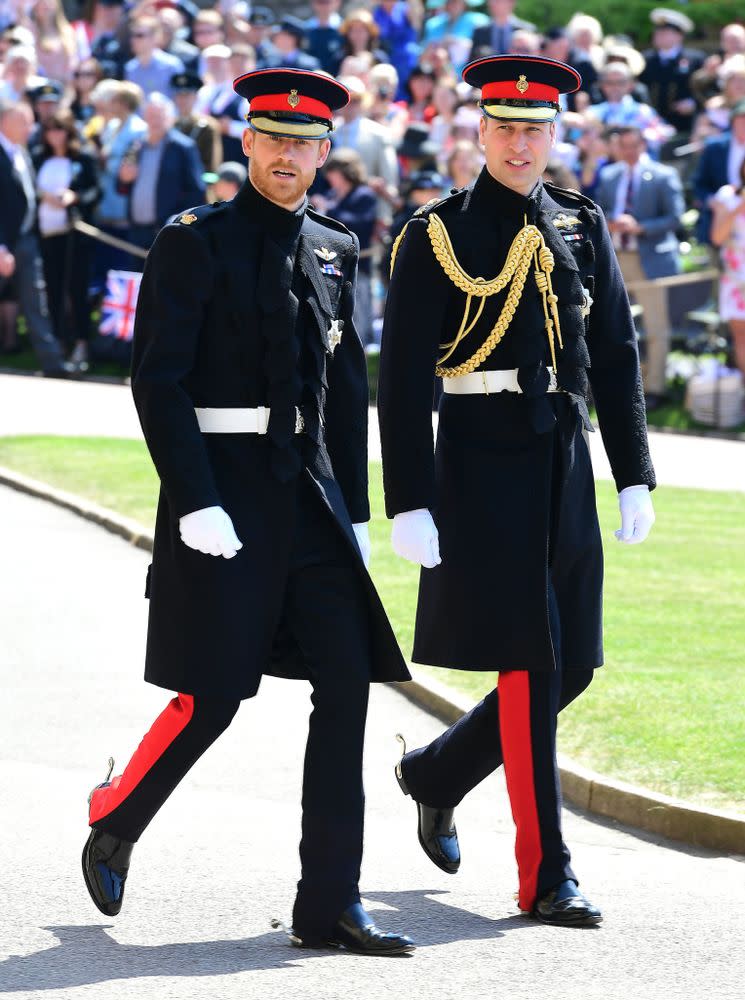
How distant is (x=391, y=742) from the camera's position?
24.5ft

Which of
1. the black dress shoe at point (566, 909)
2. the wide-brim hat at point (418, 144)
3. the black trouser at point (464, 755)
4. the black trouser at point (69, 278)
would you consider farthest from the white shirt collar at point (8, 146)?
the black dress shoe at point (566, 909)

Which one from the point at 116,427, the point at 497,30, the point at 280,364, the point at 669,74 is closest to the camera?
the point at 280,364

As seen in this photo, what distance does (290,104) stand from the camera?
17.1 ft

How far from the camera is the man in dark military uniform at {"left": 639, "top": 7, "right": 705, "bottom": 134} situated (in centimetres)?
2109

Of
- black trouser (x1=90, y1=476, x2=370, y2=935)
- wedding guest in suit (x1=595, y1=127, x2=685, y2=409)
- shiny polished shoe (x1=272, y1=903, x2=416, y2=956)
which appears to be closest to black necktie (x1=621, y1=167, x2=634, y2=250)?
wedding guest in suit (x1=595, y1=127, x2=685, y2=409)

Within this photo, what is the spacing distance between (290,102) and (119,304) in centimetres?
1308

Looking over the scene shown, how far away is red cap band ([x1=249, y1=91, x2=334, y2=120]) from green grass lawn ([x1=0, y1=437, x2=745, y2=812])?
2.45 meters

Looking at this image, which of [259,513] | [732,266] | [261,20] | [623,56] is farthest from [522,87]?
[261,20]

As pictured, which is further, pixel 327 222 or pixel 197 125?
pixel 197 125

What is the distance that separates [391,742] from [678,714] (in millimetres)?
1000

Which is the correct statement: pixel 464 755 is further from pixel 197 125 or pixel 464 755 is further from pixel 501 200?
pixel 197 125

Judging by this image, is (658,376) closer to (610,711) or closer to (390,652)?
(610,711)

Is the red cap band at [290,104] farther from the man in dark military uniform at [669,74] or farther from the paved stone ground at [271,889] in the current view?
the man in dark military uniform at [669,74]

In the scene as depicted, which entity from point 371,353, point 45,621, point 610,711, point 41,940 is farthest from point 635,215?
point 41,940
